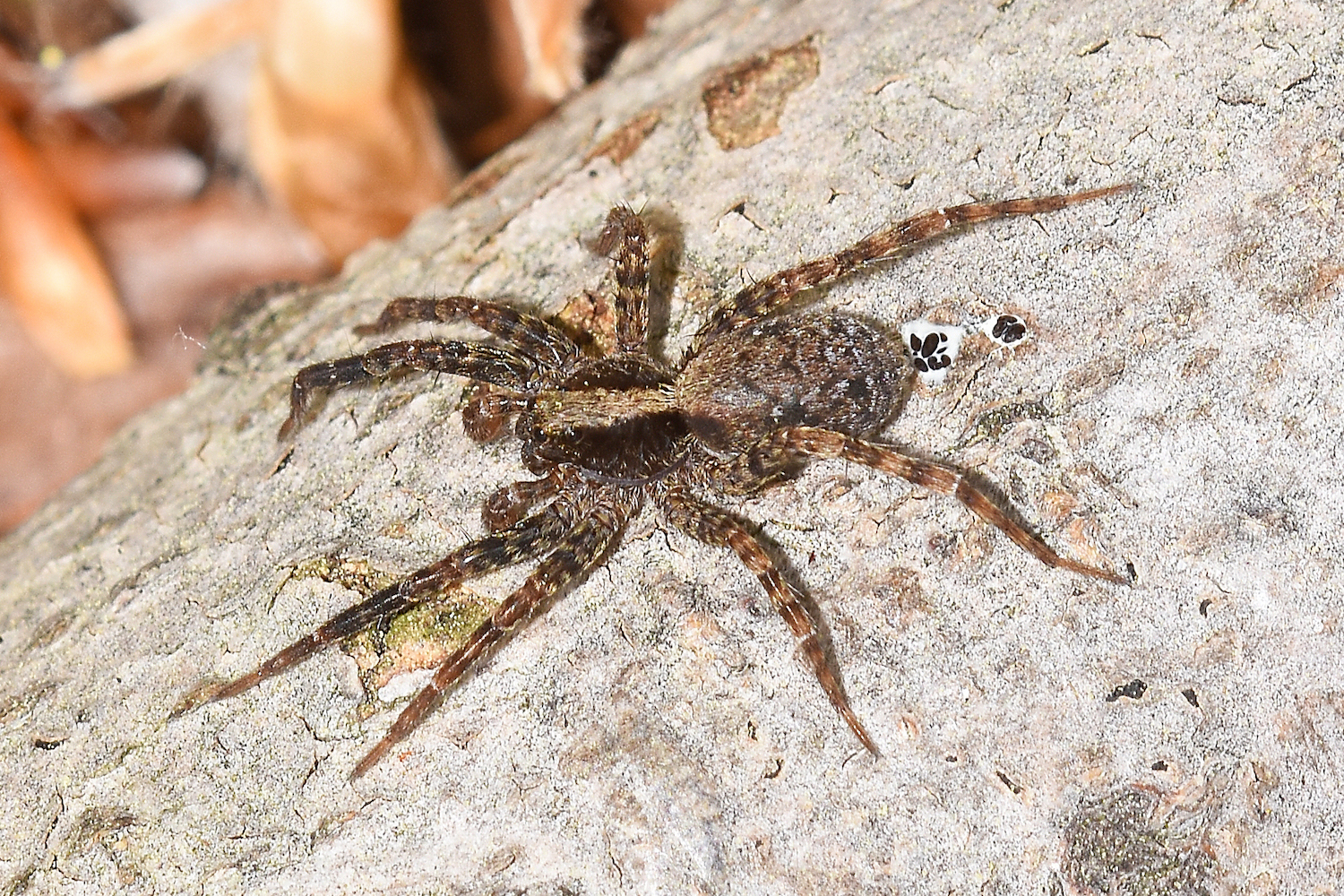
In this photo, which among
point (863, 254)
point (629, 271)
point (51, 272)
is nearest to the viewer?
point (863, 254)

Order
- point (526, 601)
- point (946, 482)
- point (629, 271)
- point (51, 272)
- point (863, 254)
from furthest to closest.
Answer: point (51, 272) → point (629, 271) → point (863, 254) → point (526, 601) → point (946, 482)

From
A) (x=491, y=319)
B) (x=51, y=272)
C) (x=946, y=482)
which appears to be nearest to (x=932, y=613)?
(x=946, y=482)

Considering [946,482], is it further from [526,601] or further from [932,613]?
[526,601]

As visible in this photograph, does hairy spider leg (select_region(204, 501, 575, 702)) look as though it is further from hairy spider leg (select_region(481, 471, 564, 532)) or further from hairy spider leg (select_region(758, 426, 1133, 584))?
hairy spider leg (select_region(758, 426, 1133, 584))

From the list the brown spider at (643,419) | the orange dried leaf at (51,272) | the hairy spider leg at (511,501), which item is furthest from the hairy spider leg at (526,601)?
the orange dried leaf at (51,272)

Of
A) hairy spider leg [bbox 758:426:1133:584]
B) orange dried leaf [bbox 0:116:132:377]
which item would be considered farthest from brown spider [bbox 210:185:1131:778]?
orange dried leaf [bbox 0:116:132:377]

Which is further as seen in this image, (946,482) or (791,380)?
(791,380)
